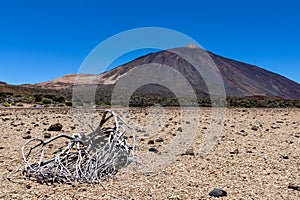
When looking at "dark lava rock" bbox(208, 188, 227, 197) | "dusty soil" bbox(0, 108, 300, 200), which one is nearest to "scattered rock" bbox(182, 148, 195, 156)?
"dusty soil" bbox(0, 108, 300, 200)

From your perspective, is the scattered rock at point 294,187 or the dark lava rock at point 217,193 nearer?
the dark lava rock at point 217,193

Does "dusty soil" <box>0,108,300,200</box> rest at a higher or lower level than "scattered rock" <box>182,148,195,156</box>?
lower

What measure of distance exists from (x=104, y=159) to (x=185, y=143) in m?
3.85

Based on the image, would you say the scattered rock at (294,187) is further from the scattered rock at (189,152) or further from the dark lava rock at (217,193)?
the scattered rock at (189,152)

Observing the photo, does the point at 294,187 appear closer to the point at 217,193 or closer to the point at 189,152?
the point at 217,193

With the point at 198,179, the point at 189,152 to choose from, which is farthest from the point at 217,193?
the point at 189,152

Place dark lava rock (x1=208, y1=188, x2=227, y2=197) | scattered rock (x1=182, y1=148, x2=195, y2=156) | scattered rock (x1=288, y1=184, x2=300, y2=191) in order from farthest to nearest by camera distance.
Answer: scattered rock (x1=182, y1=148, x2=195, y2=156), scattered rock (x1=288, y1=184, x2=300, y2=191), dark lava rock (x1=208, y1=188, x2=227, y2=197)

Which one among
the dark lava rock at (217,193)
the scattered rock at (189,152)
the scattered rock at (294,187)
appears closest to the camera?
the dark lava rock at (217,193)

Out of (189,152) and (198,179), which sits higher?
(189,152)

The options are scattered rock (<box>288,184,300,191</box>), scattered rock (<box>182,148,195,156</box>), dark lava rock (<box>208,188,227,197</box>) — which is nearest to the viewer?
dark lava rock (<box>208,188,227,197</box>)

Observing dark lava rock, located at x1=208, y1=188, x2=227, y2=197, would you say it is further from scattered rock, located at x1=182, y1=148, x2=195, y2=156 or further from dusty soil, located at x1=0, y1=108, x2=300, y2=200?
scattered rock, located at x1=182, y1=148, x2=195, y2=156

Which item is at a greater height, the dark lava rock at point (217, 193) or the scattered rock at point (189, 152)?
the scattered rock at point (189, 152)

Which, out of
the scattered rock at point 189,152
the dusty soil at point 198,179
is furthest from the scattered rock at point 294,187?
the scattered rock at point 189,152

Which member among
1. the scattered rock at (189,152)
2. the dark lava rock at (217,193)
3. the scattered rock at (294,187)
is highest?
the scattered rock at (189,152)
